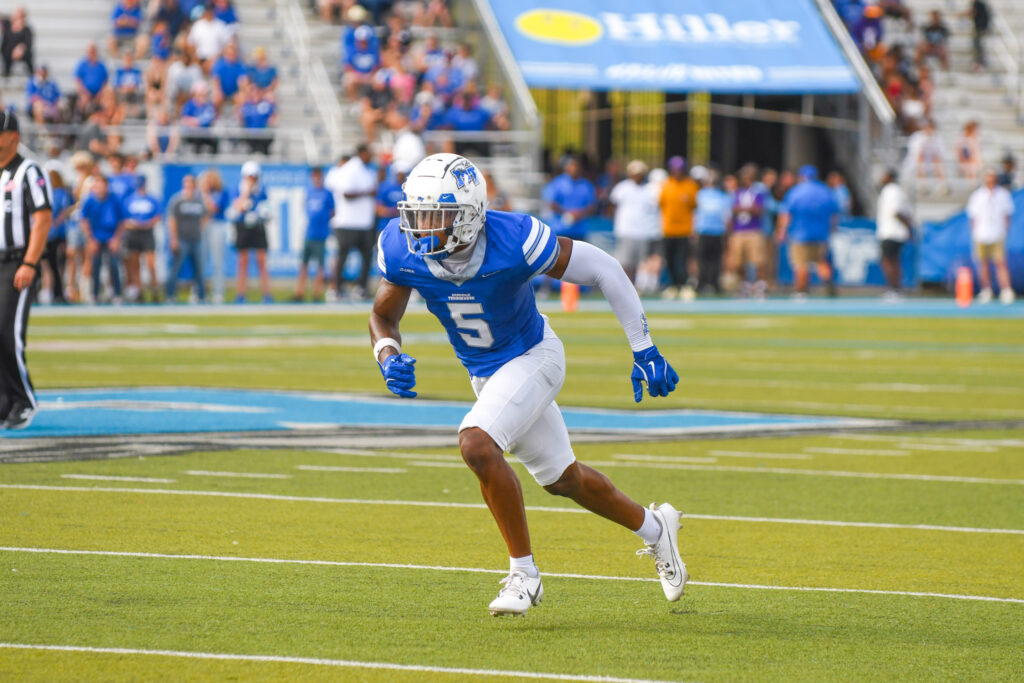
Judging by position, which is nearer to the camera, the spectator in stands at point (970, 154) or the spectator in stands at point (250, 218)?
the spectator in stands at point (250, 218)

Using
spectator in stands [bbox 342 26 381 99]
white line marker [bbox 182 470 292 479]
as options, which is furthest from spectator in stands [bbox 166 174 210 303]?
white line marker [bbox 182 470 292 479]

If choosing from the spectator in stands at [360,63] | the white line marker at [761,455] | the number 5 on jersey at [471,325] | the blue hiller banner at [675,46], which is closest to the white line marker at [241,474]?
the white line marker at [761,455]

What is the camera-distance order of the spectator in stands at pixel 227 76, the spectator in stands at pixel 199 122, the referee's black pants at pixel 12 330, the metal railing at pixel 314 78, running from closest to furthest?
the referee's black pants at pixel 12 330 < the spectator in stands at pixel 199 122 < the spectator in stands at pixel 227 76 < the metal railing at pixel 314 78

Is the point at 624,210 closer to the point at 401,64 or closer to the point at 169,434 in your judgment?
the point at 401,64

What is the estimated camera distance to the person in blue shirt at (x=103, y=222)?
22672 mm

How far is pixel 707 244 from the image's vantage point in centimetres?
2783

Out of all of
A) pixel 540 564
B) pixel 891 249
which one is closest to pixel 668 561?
pixel 540 564

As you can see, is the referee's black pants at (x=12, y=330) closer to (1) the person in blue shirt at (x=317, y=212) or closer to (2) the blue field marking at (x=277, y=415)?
(2) the blue field marking at (x=277, y=415)

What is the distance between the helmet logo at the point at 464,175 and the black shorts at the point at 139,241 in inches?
705

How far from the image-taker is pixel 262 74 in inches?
1065

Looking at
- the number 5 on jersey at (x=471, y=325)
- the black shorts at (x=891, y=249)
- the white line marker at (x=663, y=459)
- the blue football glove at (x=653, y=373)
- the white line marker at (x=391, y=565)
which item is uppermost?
the number 5 on jersey at (x=471, y=325)

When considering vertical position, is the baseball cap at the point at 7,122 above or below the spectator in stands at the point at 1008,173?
above

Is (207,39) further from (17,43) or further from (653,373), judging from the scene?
(653,373)

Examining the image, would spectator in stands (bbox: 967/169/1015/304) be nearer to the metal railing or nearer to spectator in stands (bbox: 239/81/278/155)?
the metal railing
